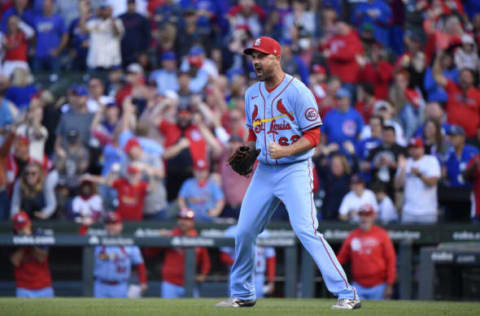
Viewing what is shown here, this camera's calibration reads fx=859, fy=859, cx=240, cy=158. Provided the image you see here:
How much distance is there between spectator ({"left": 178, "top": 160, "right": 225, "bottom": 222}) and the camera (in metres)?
11.4

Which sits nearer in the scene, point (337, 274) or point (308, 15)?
point (337, 274)

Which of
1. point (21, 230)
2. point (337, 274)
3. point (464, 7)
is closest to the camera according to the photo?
point (337, 274)

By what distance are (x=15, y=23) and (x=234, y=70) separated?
3.80 m

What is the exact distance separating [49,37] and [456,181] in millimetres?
7377

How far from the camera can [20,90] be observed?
13.5 metres

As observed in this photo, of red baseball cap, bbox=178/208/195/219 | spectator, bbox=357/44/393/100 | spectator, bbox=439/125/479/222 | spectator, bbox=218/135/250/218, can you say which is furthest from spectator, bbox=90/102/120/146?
spectator, bbox=439/125/479/222

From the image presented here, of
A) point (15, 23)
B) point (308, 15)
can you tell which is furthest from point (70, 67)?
point (308, 15)

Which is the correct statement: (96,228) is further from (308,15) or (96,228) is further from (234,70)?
(308,15)

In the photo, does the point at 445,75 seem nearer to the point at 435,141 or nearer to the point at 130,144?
the point at 435,141

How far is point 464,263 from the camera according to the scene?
9.62 m

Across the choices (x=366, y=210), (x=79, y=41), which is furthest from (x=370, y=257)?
(x=79, y=41)

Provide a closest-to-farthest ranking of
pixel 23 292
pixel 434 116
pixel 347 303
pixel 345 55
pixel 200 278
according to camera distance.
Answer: pixel 347 303, pixel 23 292, pixel 200 278, pixel 434 116, pixel 345 55

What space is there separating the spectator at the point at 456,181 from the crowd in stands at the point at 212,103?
17 millimetres

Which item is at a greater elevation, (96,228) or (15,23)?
(15,23)
